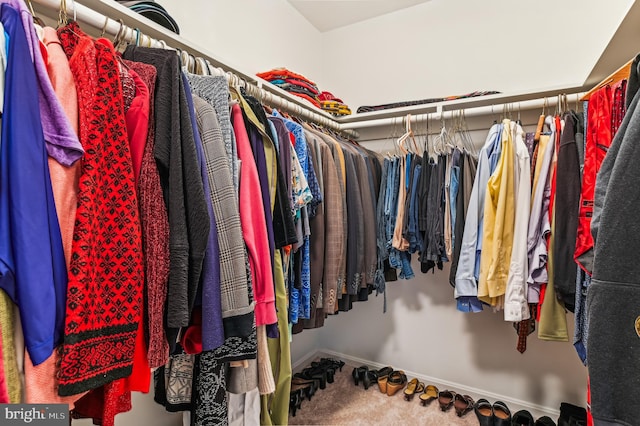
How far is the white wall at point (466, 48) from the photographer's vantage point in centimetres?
169

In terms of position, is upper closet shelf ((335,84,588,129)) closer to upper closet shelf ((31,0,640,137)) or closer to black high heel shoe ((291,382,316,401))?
upper closet shelf ((31,0,640,137))

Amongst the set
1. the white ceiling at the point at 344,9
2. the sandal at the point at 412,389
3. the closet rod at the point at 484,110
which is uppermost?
the white ceiling at the point at 344,9

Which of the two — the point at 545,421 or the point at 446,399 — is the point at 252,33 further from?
the point at 545,421

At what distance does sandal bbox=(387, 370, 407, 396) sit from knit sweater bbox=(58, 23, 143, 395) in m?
1.74

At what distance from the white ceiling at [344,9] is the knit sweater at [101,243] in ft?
6.30

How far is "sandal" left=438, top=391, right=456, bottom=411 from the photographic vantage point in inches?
70.4

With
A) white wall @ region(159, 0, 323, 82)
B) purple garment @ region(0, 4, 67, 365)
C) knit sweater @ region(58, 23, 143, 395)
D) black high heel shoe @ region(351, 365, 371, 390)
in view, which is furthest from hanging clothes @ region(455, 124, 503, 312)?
purple garment @ region(0, 4, 67, 365)

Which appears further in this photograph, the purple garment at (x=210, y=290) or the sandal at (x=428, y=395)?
the sandal at (x=428, y=395)

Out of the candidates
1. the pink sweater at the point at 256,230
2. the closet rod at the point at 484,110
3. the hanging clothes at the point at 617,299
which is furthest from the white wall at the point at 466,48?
the pink sweater at the point at 256,230

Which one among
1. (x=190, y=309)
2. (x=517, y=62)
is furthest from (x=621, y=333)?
(x=517, y=62)

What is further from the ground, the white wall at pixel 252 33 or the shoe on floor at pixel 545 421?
the white wall at pixel 252 33

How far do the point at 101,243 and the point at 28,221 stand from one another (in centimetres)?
11

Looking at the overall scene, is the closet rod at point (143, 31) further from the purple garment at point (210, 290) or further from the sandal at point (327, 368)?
the sandal at point (327, 368)

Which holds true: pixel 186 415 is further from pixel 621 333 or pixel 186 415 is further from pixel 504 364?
pixel 504 364
